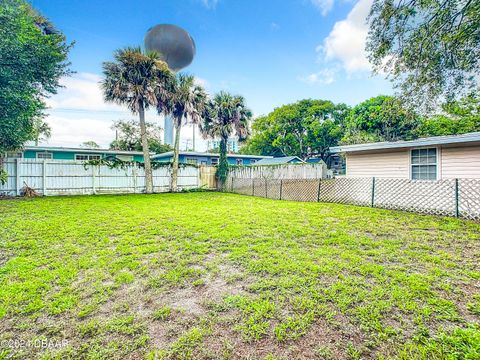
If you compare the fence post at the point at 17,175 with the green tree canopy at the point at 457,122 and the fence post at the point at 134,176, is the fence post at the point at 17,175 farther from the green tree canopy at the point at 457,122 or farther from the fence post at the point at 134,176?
the green tree canopy at the point at 457,122

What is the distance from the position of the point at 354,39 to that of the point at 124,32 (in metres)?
13.3

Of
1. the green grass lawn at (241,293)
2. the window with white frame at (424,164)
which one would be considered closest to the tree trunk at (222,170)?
the window with white frame at (424,164)

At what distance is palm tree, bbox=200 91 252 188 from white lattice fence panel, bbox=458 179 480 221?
434 inches

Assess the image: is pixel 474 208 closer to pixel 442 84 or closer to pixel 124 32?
pixel 442 84

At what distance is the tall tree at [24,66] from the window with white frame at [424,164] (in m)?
14.1

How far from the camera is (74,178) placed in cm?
1212

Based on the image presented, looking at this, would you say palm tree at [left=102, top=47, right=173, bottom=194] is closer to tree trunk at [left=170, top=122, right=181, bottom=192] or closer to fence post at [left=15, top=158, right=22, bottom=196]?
tree trunk at [left=170, top=122, right=181, bottom=192]

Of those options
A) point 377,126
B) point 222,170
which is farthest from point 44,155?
point 377,126

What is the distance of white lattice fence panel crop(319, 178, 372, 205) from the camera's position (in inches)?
341

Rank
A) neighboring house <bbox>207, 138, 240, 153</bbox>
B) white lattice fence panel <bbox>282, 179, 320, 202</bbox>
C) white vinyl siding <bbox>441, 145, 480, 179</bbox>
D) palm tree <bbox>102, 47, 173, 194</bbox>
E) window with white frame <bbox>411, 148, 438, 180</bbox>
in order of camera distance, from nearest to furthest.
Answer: white vinyl siding <bbox>441, 145, 480, 179</bbox>
window with white frame <bbox>411, 148, 438, 180</bbox>
white lattice fence panel <bbox>282, 179, 320, 202</bbox>
palm tree <bbox>102, 47, 173, 194</bbox>
neighboring house <bbox>207, 138, 240, 153</bbox>

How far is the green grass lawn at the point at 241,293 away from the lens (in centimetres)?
185

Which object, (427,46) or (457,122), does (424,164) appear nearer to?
(427,46)

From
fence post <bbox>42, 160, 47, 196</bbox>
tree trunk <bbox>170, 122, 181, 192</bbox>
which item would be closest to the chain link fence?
tree trunk <bbox>170, 122, 181, 192</bbox>

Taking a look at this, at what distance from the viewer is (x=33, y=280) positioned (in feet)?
9.33
